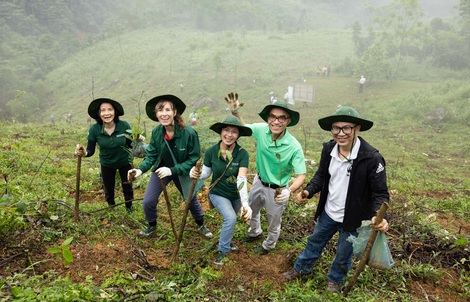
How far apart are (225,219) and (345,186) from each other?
1.19 m

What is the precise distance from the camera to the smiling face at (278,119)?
3221mm

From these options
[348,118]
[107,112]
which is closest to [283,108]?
[348,118]

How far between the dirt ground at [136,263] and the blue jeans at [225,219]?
261mm

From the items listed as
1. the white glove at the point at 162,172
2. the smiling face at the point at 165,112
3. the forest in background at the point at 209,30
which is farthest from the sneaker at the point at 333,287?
the forest in background at the point at 209,30

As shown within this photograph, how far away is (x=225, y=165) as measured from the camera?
3299 mm

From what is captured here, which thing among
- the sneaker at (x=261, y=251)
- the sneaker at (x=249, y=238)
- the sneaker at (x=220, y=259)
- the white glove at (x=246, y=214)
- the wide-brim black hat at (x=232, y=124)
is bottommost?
the sneaker at (x=261, y=251)

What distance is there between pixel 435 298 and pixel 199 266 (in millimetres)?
2260

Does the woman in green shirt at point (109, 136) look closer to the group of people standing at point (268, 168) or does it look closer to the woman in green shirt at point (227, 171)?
the group of people standing at point (268, 168)

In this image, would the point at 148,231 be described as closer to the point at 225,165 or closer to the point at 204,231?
the point at 204,231

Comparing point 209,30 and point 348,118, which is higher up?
point 209,30

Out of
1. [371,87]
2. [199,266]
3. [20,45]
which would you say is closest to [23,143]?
[199,266]

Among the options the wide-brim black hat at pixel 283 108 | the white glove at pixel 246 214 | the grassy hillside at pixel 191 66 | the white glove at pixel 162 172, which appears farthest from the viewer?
the grassy hillside at pixel 191 66

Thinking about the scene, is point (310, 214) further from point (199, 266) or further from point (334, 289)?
point (199, 266)

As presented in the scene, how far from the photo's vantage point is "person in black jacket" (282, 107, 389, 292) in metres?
2.63
